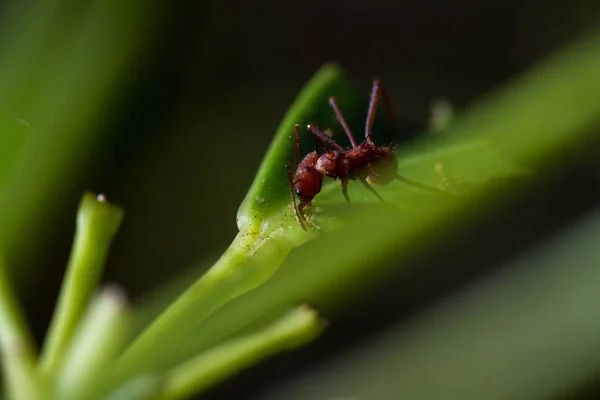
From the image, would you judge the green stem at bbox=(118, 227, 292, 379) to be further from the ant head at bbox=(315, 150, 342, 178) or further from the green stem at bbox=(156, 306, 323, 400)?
the ant head at bbox=(315, 150, 342, 178)

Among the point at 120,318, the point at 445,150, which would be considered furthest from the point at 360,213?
the point at 120,318

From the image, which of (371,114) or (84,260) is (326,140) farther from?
(84,260)

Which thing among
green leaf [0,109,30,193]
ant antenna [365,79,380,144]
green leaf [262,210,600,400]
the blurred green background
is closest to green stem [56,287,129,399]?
green leaf [0,109,30,193]

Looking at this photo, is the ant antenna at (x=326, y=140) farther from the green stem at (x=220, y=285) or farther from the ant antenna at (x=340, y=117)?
the green stem at (x=220, y=285)

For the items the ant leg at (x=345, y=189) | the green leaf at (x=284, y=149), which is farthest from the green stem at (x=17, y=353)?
→ the ant leg at (x=345, y=189)

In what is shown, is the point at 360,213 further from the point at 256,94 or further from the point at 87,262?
the point at 256,94

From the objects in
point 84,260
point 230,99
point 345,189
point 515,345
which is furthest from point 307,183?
point 230,99
